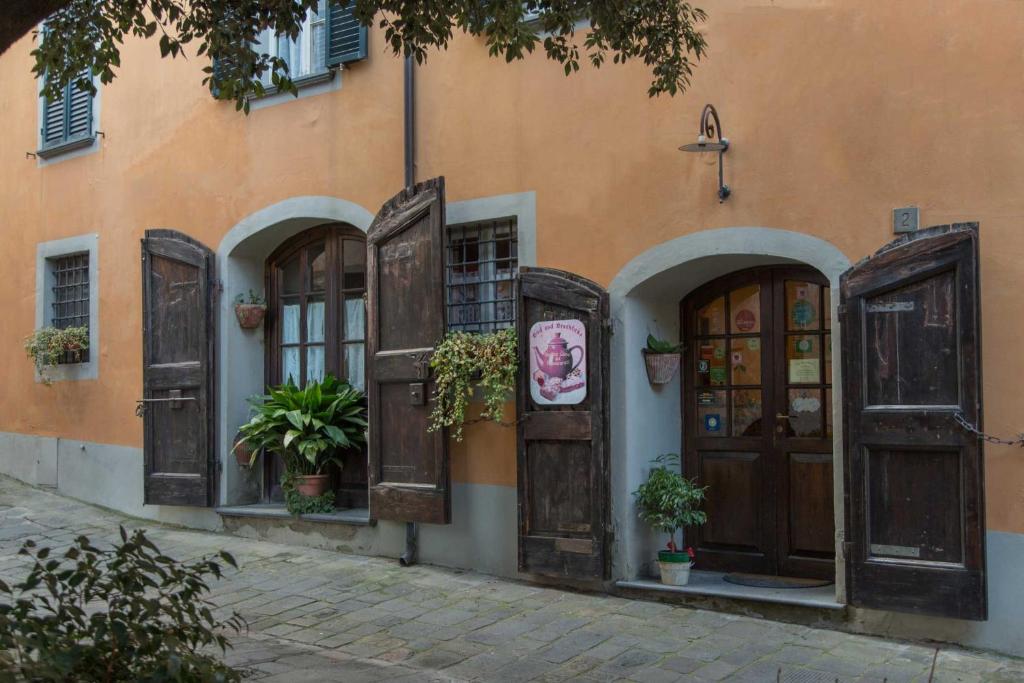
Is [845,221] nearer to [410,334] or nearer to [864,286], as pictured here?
[864,286]

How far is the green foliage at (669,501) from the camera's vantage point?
6.95 m

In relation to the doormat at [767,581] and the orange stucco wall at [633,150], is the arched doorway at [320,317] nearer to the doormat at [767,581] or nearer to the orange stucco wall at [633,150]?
the orange stucco wall at [633,150]

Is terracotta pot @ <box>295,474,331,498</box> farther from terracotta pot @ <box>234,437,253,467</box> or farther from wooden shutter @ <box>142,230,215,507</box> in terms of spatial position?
wooden shutter @ <box>142,230,215,507</box>

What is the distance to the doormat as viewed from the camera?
680 cm

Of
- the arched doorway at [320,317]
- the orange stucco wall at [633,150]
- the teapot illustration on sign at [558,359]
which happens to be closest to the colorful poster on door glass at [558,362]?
the teapot illustration on sign at [558,359]

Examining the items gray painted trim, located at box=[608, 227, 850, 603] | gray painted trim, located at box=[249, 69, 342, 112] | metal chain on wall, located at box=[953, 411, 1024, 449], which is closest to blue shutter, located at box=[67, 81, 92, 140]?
gray painted trim, located at box=[249, 69, 342, 112]

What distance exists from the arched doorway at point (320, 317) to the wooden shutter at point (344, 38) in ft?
4.72

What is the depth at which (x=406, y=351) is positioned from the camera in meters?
7.92

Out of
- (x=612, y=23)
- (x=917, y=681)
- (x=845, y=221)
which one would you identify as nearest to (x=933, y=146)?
(x=845, y=221)

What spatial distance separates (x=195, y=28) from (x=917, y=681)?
5.04 metres

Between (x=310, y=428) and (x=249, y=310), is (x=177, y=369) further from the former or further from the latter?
(x=310, y=428)

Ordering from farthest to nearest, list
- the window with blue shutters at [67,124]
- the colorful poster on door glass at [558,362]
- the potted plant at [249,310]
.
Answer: the window with blue shutters at [67,124] < the potted plant at [249,310] < the colorful poster on door glass at [558,362]

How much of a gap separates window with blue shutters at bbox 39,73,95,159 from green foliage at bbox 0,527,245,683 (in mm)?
7918

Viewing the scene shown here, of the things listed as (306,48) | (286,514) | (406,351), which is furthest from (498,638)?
(306,48)
